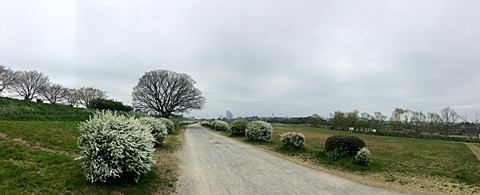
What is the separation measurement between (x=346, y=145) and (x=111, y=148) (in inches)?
424

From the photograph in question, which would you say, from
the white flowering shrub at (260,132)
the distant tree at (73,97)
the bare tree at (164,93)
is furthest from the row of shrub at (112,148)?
the distant tree at (73,97)

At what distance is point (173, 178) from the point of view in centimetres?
833

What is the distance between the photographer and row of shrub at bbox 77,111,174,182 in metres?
6.32

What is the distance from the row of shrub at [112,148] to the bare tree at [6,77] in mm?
52645

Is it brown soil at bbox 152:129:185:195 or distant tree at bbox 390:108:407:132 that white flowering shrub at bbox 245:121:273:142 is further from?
distant tree at bbox 390:108:407:132

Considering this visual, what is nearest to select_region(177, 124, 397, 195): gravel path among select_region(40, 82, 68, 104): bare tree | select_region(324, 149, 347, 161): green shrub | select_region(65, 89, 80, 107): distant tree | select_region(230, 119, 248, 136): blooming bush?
select_region(324, 149, 347, 161): green shrub

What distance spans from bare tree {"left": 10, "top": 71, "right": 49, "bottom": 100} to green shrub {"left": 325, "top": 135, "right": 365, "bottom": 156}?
2437 inches

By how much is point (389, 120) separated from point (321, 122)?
23829mm

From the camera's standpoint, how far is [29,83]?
5444cm

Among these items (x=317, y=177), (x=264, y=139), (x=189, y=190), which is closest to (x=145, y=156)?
(x=189, y=190)

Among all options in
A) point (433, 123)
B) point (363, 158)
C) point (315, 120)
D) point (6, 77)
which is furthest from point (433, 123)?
point (6, 77)

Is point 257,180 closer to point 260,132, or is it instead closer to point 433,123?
point 260,132

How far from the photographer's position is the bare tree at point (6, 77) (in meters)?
43.9

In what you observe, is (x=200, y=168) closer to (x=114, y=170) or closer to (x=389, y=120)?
(x=114, y=170)
